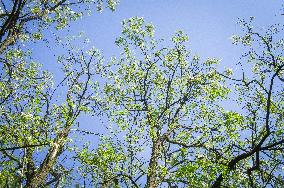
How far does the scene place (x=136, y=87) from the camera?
2498 centimetres

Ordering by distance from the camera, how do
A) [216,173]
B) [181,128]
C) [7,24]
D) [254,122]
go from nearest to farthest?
[7,24] → [216,173] → [254,122] → [181,128]

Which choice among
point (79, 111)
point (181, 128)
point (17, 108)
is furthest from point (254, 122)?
point (17, 108)

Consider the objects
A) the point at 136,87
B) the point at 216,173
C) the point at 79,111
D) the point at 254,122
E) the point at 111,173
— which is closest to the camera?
the point at 216,173

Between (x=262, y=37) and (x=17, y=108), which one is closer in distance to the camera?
(x=262, y=37)

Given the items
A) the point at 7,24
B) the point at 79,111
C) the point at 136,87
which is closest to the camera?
the point at 7,24

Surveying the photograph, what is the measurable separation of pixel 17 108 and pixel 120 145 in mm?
8765

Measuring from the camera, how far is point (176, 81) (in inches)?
1003

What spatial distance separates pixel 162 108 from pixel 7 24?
18732mm

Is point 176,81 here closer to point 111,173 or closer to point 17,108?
point 111,173

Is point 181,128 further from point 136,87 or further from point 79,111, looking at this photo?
point 79,111

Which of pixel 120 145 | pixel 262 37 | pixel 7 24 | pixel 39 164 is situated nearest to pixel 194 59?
pixel 262 37

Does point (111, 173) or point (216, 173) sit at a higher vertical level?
point (111, 173)

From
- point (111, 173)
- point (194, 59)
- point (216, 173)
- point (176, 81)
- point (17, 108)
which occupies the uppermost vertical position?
point (194, 59)

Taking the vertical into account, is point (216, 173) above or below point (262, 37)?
below
